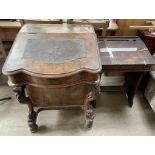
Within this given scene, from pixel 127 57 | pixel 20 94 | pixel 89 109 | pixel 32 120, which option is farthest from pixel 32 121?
pixel 127 57

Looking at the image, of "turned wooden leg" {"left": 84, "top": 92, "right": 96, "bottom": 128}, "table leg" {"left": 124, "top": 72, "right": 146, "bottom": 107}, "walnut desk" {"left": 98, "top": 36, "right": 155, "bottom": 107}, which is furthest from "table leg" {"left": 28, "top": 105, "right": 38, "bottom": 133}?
"table leg" {"left": 124, "top": 72, "right": 146, "bottom": 107}

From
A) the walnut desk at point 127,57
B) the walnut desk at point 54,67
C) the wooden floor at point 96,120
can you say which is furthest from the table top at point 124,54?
the wooden floor at point 96,120

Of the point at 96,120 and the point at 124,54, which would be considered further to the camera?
the point at 96,120

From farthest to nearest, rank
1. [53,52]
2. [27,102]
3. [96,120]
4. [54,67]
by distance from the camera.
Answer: [96,120], [27,102], [53,52], [54,67]

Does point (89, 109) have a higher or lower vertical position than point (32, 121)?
higher

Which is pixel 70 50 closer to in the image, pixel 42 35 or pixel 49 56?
pixel 49 56

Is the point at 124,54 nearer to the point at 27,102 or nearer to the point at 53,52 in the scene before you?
the point at 53,52

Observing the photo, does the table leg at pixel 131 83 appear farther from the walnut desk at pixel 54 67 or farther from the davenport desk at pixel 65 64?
the walnut desk at pixel 54 67

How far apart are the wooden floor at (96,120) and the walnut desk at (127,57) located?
209mm

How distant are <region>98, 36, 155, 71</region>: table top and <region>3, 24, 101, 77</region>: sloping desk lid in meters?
0.20

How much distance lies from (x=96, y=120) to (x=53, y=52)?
2.78 ft

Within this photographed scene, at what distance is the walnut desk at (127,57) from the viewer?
1292mm

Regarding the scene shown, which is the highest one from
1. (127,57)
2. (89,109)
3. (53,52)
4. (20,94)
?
(53,52)

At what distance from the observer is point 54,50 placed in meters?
1.11
